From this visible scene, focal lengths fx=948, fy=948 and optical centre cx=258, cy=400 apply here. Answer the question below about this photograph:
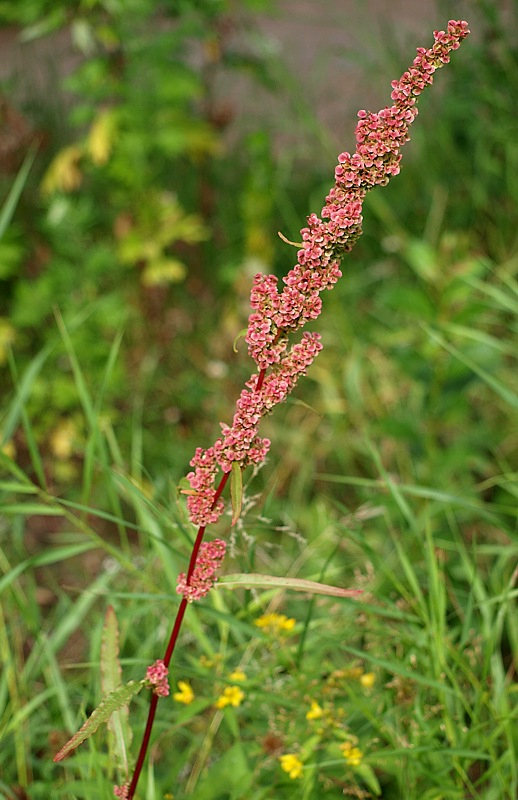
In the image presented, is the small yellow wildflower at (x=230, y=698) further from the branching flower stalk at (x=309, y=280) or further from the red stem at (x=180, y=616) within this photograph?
the branching flower stalk at (x=309, y=280)

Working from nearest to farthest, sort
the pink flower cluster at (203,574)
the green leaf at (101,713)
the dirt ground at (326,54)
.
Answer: the green leaf at (101,713), the pink flower cluster at (203,574), the dirt ground at (326,54)

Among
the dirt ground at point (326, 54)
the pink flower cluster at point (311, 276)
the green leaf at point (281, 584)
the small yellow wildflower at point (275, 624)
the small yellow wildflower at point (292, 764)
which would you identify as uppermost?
the dirt ground at point (326, 54)

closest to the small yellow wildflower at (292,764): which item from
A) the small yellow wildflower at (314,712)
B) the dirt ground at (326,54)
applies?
the small yellow wildflower at (314,712)

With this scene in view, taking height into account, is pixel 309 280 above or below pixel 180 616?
above

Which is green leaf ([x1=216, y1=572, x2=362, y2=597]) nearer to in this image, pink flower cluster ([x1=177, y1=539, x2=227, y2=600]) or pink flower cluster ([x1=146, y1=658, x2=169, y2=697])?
pink flower cluster ([x1=177, y1=539, x2=227, y2=600])

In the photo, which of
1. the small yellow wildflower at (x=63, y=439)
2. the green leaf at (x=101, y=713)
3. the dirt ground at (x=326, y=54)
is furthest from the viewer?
the dirt ground at (x=326, y=54)

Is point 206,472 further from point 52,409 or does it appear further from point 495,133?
point 495,133

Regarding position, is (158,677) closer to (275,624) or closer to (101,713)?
(101,713)

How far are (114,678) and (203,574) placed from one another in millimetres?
250

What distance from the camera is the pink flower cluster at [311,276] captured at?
104cm

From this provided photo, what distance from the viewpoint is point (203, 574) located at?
116 centimetres

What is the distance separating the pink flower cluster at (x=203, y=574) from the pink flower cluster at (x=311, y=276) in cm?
6

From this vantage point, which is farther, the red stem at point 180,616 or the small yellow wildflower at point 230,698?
the small yellow wildflower at point 230,698

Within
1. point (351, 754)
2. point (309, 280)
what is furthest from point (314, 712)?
point (309, 280)
